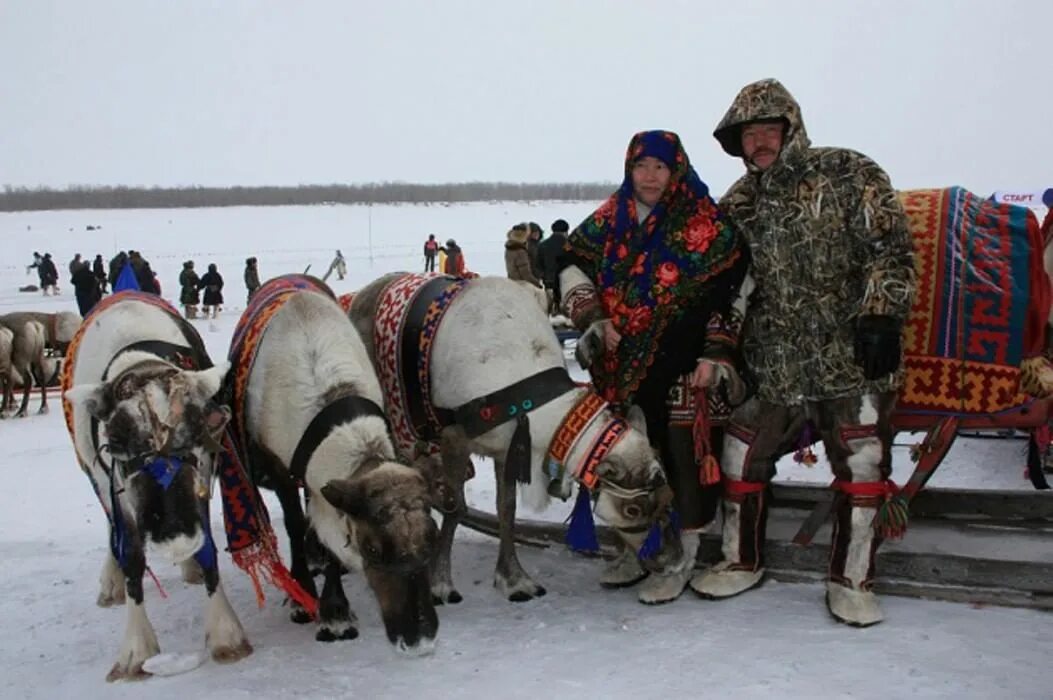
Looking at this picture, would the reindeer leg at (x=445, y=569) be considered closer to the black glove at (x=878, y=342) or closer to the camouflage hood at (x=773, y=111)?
the black glove at (x=878, y=342)

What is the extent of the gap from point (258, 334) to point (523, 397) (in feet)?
4.46

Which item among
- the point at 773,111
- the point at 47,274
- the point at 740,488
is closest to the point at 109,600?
the point at 740,488

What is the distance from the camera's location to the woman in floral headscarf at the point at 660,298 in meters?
4.39

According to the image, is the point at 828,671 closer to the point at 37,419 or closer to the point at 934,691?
the point at 934,691

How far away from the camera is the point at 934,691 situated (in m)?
3.38

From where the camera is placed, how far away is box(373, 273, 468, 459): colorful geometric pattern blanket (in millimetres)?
4871

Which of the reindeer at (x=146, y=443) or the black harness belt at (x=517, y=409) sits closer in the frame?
the reindeer at (x=146, y=443)

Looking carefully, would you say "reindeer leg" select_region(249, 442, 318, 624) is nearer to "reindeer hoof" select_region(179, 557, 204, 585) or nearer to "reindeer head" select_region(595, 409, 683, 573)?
"reindeer hoof" select_region(179, 557, 204, 585)

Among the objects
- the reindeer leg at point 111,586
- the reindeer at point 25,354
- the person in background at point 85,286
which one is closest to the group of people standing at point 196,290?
the person in background at point 85,286

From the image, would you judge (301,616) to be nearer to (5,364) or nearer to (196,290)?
(5,364)

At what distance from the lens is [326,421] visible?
3922 mm

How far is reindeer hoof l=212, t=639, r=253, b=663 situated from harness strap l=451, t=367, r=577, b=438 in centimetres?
147

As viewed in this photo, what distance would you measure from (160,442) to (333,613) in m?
1.22

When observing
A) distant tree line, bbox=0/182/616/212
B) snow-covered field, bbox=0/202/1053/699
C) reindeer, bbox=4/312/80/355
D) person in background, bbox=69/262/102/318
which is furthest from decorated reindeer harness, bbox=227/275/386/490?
distant tree line, bbox=0/182/616/212
